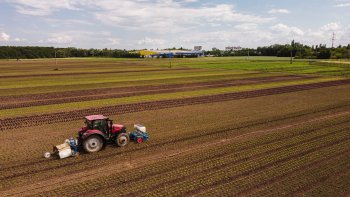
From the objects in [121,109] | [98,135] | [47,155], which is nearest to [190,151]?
[98,135]

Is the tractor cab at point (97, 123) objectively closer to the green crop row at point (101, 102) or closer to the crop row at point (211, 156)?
the crop row at point (211, 156)

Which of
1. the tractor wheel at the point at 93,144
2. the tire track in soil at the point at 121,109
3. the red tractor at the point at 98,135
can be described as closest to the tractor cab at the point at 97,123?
the red tractor at the point at 98,135

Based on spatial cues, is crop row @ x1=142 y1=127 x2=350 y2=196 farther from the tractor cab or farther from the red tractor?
the tractor cab

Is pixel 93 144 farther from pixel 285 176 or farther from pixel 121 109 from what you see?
pixel 121 109

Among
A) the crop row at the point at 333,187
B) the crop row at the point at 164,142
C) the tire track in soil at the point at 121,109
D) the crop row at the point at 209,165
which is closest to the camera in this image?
the crop row at the point at 333,187

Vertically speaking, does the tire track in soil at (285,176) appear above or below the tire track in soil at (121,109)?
below
